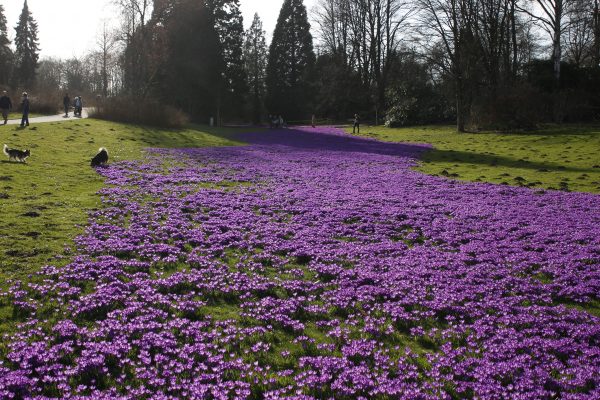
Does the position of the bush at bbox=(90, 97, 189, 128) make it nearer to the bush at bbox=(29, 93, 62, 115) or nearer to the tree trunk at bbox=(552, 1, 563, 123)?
the bush at bbox=(29, 93, 62, 115)

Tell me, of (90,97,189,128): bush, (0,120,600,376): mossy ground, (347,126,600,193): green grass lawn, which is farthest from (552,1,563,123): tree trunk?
(90,97,189,128): bush

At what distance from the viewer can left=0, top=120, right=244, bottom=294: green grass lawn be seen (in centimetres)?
977

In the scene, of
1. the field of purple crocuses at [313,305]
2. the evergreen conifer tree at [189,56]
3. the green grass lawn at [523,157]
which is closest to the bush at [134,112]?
the evergreen conifer tree at [189,56]

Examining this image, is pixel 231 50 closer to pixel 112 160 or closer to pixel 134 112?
pixel 134 112

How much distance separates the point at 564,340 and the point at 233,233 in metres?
7.81

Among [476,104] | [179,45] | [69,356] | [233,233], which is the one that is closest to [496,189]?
[233,233]

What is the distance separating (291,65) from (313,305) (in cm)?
8340

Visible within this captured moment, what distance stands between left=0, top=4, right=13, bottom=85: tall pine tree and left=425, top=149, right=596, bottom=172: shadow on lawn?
7910cm

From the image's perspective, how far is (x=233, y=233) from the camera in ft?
39.8

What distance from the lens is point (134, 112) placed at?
148 feet

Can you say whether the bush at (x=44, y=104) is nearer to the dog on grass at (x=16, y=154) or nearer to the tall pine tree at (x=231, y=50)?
the tall pine tree at (x=231, y=50)

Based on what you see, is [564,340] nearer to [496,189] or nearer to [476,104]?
[496,189]

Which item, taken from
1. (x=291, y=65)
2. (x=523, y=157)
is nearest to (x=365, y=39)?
(x=291, y=65)

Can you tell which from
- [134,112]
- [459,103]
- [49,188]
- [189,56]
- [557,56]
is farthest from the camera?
[189,56]
